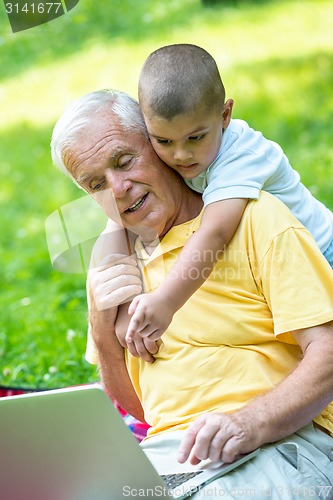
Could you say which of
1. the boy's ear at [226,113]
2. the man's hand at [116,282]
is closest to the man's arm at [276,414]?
the man's hand at [116,282]

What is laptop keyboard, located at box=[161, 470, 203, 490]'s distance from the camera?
216 centimetres

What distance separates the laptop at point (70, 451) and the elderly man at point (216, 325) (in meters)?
0.26

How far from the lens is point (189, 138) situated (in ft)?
7.99

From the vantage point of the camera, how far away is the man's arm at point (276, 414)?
209 centimetres

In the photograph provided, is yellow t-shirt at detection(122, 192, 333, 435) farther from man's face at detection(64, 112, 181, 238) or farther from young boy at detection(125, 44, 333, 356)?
man's face at detection(64, 112, 181, 238)

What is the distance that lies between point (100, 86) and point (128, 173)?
5931 mm

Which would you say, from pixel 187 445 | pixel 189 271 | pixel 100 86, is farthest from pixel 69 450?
pixel 100 86

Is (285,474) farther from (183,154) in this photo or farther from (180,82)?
(180,82)

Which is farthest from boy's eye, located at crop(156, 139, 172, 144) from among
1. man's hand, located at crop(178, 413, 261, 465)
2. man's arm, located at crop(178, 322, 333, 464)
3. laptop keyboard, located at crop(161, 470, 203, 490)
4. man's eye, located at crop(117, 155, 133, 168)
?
laptop keyboard, located at crop(161, 470, 203, 490)

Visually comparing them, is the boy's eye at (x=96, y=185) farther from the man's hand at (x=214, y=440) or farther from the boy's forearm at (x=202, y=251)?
the man's hand at (x=214, y=440)

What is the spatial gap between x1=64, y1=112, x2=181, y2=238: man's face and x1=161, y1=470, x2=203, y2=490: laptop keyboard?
0.72 meters

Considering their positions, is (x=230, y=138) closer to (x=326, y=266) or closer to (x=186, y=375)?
(x=326, y=266)

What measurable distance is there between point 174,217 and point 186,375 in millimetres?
476

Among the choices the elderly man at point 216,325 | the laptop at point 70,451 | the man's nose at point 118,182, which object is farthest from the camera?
the man's nose at point 118,182
